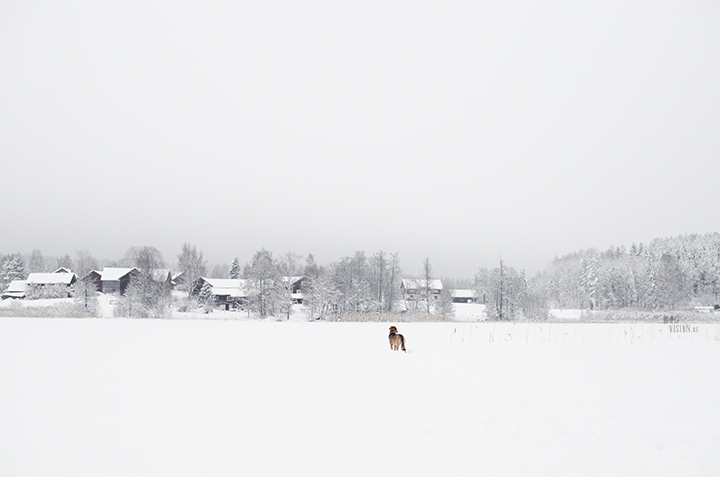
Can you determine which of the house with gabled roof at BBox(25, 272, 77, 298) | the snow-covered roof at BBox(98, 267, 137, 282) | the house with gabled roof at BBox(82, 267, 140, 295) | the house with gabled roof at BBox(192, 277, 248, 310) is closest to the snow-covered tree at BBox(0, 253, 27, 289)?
the house with gabled roof at BBox(25, 272, 77, 298)

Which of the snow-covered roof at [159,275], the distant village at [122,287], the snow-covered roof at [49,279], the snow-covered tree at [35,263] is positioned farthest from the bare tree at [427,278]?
the snow-covered tree at [35,263]

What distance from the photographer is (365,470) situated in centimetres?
421

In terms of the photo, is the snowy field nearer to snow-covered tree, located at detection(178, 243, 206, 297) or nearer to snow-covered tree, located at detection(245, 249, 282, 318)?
snow-covered tree, located at detection(245, 249, 282, 318)

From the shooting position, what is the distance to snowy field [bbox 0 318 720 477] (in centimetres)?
427

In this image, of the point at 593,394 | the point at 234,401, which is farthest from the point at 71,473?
the point at 593,394

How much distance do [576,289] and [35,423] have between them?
92738mm

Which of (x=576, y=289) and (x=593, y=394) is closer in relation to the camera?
(x=593, y=394)

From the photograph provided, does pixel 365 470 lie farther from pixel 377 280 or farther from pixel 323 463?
pixel 377 280

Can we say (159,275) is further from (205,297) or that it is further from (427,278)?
(427,278)

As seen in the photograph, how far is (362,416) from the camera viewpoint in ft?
18.6

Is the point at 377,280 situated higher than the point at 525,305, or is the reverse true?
the point at 377,280

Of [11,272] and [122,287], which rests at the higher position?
[11,272]

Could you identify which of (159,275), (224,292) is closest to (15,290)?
(224,292)

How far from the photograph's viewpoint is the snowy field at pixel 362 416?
14.0ft
